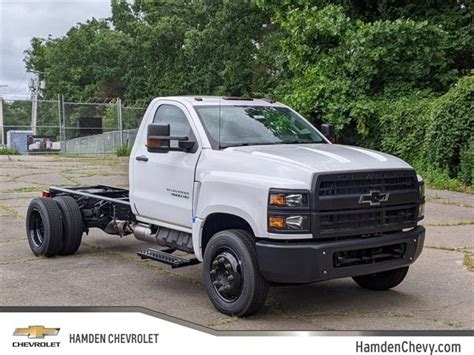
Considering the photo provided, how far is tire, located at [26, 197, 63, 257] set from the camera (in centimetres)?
632

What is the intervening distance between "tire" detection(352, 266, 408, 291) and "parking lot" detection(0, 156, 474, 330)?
0.09m

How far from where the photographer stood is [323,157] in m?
4.47

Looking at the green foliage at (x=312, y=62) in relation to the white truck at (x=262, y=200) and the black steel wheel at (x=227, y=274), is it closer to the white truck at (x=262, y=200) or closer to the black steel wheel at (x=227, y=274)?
the white truck at (x=262, y=200)

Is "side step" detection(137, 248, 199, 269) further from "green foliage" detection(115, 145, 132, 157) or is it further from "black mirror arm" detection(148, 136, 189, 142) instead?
"black mirror arm" detection(148, 136, 189, 142)

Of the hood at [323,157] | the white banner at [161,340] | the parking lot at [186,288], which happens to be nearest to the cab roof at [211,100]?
the hood at [323,157]

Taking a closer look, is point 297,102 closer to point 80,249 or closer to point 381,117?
point 381,117

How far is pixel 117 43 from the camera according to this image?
4.28 meters

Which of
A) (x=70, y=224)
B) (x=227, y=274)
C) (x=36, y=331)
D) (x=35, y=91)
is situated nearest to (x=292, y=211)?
(x=227, y=274)

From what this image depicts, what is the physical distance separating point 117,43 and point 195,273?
2.43m

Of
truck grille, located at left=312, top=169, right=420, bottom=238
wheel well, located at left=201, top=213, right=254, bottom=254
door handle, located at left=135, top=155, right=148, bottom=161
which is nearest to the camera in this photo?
truck grille, located at left=312, top=169, right=420, bottom=238

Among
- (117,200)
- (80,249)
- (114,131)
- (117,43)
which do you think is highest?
(117,43)

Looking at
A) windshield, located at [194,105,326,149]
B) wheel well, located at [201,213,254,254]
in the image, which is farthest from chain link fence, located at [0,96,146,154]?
wheel well, located at [201,213,254,254]

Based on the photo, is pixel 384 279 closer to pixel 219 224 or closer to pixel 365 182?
pixel 365 182

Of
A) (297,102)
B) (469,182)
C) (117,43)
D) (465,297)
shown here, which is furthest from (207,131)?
(469,182)
